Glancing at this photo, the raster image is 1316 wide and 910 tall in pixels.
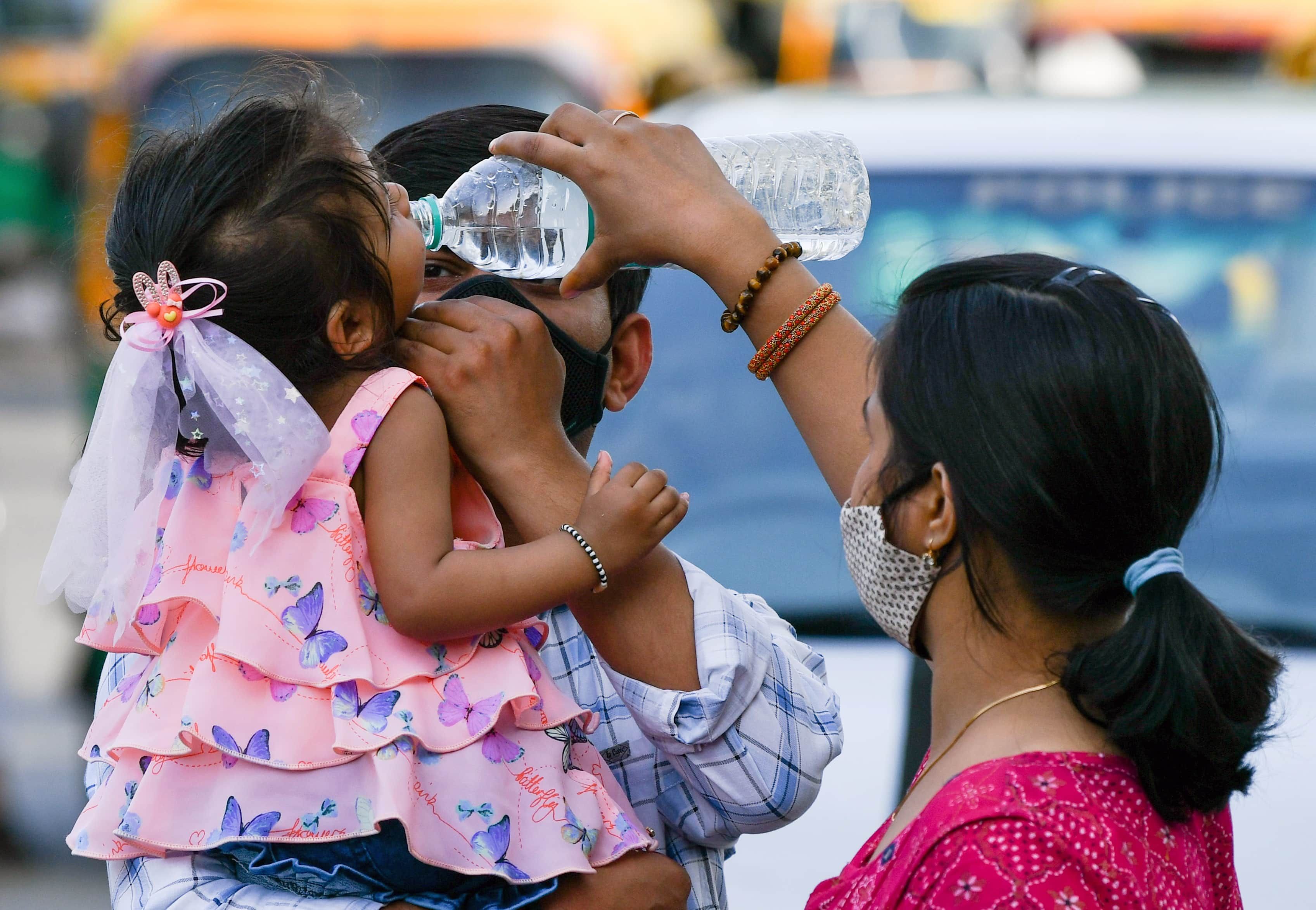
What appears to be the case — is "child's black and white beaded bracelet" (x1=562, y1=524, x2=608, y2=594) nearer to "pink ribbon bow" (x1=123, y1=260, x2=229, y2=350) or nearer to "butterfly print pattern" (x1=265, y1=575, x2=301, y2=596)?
"butterfly print pattern" (x1=265, y1=575, x2=301, y2=596)

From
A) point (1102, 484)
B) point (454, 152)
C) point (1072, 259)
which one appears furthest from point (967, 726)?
point (1072, 259)

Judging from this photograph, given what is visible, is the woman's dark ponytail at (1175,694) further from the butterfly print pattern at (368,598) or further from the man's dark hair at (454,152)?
the man's dark hair at (454,152)

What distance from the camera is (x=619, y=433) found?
322 cm

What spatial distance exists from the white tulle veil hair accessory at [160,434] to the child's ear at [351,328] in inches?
3.7

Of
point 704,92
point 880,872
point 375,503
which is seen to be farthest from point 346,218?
point 704,92

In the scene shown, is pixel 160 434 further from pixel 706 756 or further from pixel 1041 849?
pixel 1041 849

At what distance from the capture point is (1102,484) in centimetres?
149

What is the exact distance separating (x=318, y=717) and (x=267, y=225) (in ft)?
1.83

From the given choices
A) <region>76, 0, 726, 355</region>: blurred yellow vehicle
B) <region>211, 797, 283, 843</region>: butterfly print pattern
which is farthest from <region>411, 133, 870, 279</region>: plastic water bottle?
<region>76, 0, 726, 355</region>: blurred yellow vehicle

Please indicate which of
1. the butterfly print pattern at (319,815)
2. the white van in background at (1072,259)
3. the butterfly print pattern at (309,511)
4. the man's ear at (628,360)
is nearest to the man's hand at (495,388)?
the butterfly print pattern at (309,511)

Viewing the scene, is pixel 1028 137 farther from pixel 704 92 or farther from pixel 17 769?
pixel 704 92

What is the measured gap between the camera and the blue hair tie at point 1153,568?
4.89ft

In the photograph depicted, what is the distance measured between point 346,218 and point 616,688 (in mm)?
629

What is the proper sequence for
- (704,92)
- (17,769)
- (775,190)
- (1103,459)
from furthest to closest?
(704,92) → (17,769) → (775,190) → (1103,459)
